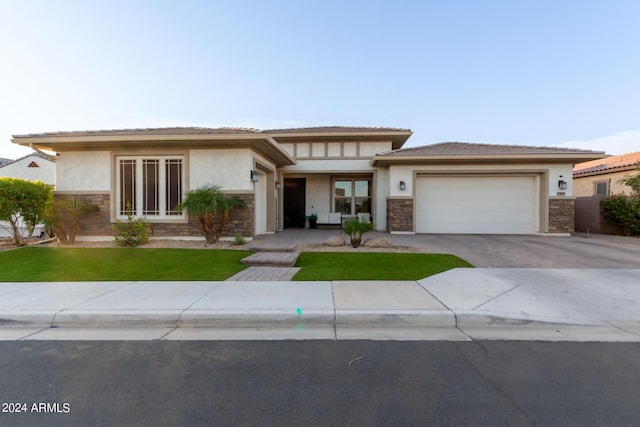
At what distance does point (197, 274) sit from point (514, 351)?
5631 mm

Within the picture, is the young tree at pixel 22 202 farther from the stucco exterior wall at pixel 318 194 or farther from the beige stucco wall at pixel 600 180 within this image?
the beige stucco wall at pixel 600 180

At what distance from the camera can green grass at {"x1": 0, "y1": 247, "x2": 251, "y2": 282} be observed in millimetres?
6359

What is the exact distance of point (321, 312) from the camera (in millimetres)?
4273

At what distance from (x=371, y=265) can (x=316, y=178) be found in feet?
36.3

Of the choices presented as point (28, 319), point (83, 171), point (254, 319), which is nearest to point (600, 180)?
point (254, 319)

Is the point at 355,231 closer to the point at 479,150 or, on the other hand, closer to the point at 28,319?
the point at 28,319

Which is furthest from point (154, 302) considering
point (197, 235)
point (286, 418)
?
point (197, 235)

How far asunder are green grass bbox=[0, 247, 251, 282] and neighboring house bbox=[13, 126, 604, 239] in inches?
88.9

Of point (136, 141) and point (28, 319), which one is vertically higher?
point (136, 141)

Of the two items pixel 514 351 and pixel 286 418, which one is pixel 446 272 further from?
pixel 286 418

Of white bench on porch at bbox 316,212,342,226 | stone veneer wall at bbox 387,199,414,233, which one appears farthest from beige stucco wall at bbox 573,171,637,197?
white bench on porch at bbox 316,212,342,226

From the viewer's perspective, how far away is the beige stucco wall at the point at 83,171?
36.4 ft

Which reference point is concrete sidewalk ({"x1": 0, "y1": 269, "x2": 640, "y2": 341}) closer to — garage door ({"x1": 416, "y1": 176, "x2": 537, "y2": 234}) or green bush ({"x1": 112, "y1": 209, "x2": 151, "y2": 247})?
green bush ({"x1": 112, "y1": 209, "x2": 151, "y2": 247})

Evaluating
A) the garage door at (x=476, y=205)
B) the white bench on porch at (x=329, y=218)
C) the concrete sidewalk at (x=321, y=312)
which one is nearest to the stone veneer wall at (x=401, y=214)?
the garage door at (x=476, y=205)
